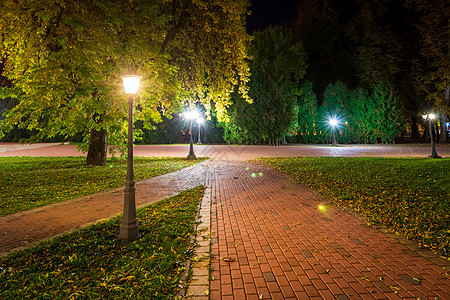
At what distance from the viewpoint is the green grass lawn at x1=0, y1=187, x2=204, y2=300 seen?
2.89 m

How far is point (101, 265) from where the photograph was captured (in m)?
3.49

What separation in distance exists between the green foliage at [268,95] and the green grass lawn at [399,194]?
20563 mm

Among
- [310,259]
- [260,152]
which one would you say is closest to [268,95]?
[260,152]

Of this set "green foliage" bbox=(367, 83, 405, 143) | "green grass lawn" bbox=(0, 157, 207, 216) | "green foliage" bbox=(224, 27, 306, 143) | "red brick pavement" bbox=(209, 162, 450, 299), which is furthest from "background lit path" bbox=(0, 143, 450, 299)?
"green foliage" bbox=(367, 83, 405, 143)

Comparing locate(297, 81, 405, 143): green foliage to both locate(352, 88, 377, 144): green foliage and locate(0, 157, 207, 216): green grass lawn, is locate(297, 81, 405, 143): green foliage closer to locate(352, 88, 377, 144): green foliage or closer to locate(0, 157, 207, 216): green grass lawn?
locate(352, 88, 377, 144): green foliage

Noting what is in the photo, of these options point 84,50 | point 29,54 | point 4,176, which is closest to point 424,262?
point 84,50

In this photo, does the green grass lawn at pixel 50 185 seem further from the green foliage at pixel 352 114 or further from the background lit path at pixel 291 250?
the green foliage at pixel 352 114

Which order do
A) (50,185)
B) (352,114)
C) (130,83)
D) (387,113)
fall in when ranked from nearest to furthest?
1. (130,83)
2. (50,185)
3. (387,113)
4. (352,114)

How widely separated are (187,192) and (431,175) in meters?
8.52

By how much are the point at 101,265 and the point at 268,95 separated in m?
29.8

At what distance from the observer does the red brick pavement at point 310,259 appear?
2.92 meters

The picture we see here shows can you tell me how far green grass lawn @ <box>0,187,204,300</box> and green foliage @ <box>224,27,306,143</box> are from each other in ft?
91.4

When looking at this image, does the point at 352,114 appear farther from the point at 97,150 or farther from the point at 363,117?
the point at 97,150

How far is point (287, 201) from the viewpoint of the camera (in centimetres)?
678
